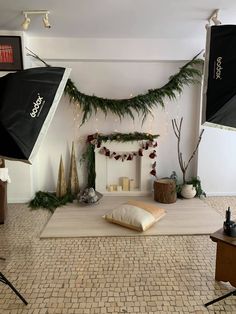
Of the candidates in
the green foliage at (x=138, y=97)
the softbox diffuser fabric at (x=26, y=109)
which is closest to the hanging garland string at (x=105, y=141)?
the green foliage at (x=138, y=97)

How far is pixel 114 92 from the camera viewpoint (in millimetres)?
4066

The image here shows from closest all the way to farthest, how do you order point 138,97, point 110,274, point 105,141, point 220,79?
point 220,79 < point 110,274 < point 138,97 < point 105,141

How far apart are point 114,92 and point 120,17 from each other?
120 centimetres

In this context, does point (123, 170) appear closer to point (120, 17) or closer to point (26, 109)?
point (120, 17)

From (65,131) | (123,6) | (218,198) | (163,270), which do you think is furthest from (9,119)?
(218,198)

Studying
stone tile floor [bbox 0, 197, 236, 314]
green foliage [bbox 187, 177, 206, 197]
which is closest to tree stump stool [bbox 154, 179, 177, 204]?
green foliage [bbox 187, 177, 206, 197]

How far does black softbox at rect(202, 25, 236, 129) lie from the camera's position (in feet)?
5.83

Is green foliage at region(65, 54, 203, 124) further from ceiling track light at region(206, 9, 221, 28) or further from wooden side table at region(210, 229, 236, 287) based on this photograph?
wooden side table at region(210, 229, 236, 287)

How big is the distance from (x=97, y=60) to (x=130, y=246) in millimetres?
2704

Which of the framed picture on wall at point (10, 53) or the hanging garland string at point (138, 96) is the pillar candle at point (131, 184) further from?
the framed picture on wall at point (10, 53)

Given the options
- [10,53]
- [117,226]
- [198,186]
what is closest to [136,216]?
[117,226]

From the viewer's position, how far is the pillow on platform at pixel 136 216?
2.89 meters

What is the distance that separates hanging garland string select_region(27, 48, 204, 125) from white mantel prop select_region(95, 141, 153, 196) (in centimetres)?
53

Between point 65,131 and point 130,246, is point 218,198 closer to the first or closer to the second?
point 130,246
